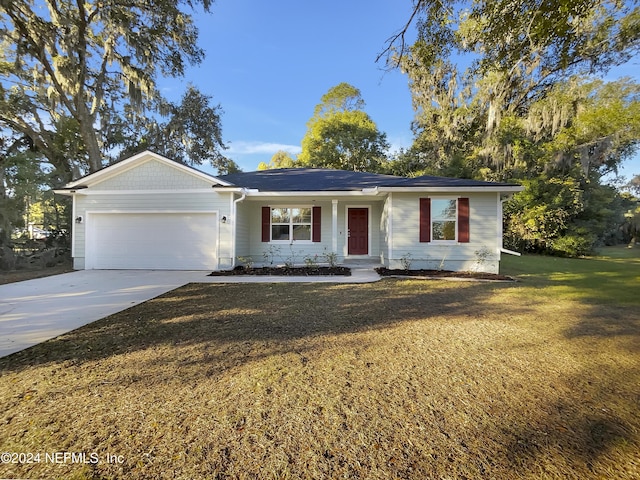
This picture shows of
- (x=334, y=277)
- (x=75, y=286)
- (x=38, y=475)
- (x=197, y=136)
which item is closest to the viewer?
(x=38, y=475)

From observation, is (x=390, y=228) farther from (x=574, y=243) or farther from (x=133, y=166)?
(x=574, y=243)

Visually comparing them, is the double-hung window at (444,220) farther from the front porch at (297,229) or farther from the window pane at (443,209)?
the front porch at (297,229)

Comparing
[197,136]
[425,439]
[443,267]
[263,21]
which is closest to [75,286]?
[425,439]

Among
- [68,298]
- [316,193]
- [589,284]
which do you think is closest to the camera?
[68,298]

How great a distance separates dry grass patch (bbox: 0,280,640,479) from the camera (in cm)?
177

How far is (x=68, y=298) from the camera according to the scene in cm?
584

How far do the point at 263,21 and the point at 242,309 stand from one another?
463 inches

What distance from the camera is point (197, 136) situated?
19.6 meters

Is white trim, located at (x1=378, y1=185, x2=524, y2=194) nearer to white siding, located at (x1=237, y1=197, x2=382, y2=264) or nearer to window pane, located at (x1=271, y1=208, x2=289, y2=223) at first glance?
white siding, located at (x1=237, y1=197, x2=382, y2=264)

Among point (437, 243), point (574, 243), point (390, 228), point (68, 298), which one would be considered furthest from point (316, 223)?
point (574, 243)

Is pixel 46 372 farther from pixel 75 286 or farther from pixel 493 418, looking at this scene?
pixel 75 286

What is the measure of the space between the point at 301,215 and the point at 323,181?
162 cm

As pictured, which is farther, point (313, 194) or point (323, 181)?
point (323, 181)

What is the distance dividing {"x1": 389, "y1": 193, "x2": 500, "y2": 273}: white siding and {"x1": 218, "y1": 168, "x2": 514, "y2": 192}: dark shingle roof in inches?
18.6
